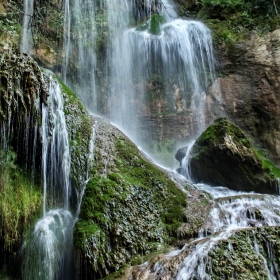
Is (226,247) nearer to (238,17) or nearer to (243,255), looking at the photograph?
(243,255)

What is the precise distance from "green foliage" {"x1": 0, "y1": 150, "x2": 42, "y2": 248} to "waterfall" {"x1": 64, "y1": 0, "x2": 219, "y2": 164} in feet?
20.5

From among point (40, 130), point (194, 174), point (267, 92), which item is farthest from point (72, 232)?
point (267, 92)

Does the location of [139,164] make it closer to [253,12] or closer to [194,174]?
[194,174]

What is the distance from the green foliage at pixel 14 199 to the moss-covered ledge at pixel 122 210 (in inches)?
41.5

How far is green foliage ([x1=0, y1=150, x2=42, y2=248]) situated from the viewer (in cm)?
568

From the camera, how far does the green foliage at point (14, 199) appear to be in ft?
18.6

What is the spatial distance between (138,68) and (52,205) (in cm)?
792

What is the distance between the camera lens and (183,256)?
4605mm

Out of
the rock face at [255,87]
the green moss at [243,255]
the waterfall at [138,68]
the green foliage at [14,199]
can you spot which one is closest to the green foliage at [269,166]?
the rock face at [255,87]

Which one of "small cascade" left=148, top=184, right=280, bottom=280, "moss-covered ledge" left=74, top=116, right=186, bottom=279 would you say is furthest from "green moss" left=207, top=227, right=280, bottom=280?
"moss-covered ledge" left=74, top=116, right=186, bottom=279

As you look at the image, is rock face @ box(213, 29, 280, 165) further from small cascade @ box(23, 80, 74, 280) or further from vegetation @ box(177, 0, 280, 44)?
small cascade @ box(23, 80, 74, 280)

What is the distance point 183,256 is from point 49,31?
10222mm

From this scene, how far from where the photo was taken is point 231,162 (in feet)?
27.3

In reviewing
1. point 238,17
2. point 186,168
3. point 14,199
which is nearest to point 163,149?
point 186,168
